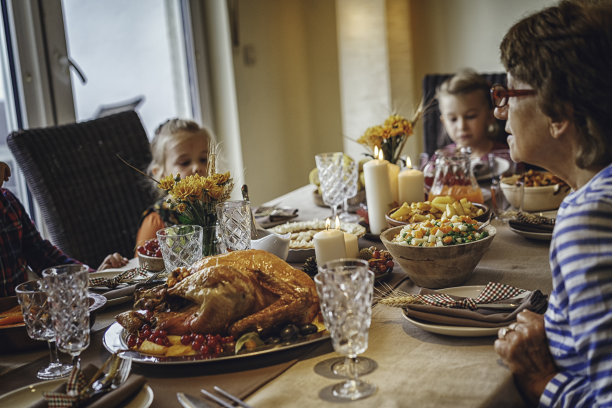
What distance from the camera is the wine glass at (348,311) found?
957 mm

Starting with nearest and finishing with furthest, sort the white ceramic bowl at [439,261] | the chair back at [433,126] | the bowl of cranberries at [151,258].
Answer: the white ceramic bowl at [439,261], the bowl of cranberries at [151,258], the chair back at [433,126]

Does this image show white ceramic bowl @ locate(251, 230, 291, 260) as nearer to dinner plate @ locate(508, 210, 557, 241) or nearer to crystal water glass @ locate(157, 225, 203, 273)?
crystal water glass @ locate(157, 225, 203, 273)

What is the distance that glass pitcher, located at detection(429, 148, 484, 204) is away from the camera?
6.61 feet

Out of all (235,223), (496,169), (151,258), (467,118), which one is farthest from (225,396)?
(467,118)

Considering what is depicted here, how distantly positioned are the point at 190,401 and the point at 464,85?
8.88 feet

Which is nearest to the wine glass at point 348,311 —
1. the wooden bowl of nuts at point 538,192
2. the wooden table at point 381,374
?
the wooden table at point 381,374

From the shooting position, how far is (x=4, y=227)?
1.88m

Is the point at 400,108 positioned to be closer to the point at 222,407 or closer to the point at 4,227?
the point at 4,227

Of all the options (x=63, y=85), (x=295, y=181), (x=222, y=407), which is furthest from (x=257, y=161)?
(x=222, y=407)

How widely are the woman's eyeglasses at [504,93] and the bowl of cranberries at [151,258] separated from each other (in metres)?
0.92

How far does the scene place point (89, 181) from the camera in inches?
94.4

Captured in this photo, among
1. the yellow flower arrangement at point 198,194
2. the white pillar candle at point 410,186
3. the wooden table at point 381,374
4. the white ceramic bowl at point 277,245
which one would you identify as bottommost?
the wooden table at point 381,374

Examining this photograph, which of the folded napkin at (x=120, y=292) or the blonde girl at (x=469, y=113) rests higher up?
the blonde girl at (x=469, y=113)

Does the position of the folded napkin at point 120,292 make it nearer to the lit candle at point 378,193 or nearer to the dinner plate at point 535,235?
the lit candle at point 378,193
